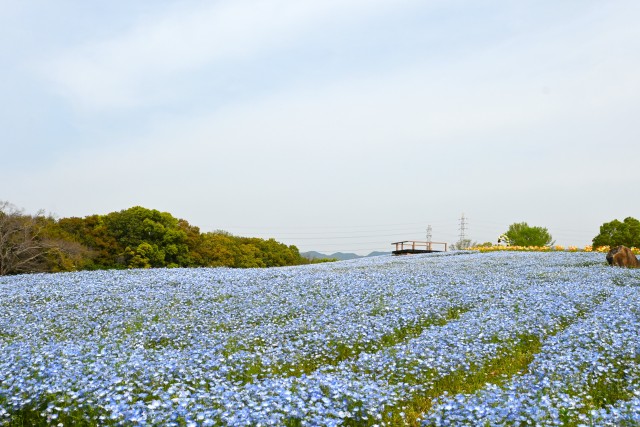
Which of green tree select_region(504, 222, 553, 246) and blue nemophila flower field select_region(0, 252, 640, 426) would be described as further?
green tree select_region(504, 222, 553, 246)

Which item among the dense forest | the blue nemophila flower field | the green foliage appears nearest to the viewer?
the blue nemophila flower field

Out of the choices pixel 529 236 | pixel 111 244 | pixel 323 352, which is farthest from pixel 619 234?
pixel 323 352

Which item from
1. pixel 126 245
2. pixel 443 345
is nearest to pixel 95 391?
pixel 443 345

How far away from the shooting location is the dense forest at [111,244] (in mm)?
29547

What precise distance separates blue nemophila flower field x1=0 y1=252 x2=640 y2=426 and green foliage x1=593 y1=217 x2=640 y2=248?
2803 centimetres

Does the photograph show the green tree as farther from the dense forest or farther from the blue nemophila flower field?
the blue nemophila flower field

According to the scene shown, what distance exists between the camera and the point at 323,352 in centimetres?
987

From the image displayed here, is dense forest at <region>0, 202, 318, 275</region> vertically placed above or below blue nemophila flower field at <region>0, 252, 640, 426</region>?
above

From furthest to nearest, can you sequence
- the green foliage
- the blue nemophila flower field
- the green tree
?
the green tree, the green foliage, the blue nemophila flower field

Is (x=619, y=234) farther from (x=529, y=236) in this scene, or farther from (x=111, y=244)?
(x=111, y=244)

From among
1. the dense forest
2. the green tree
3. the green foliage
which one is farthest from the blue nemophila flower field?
the green tree

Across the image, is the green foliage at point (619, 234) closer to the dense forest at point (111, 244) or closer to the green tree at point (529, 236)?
the green tree at point (529, 236)

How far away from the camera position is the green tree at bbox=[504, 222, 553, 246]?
58.9 m

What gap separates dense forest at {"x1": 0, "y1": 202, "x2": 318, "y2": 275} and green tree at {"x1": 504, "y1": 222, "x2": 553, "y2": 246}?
28.6 m
